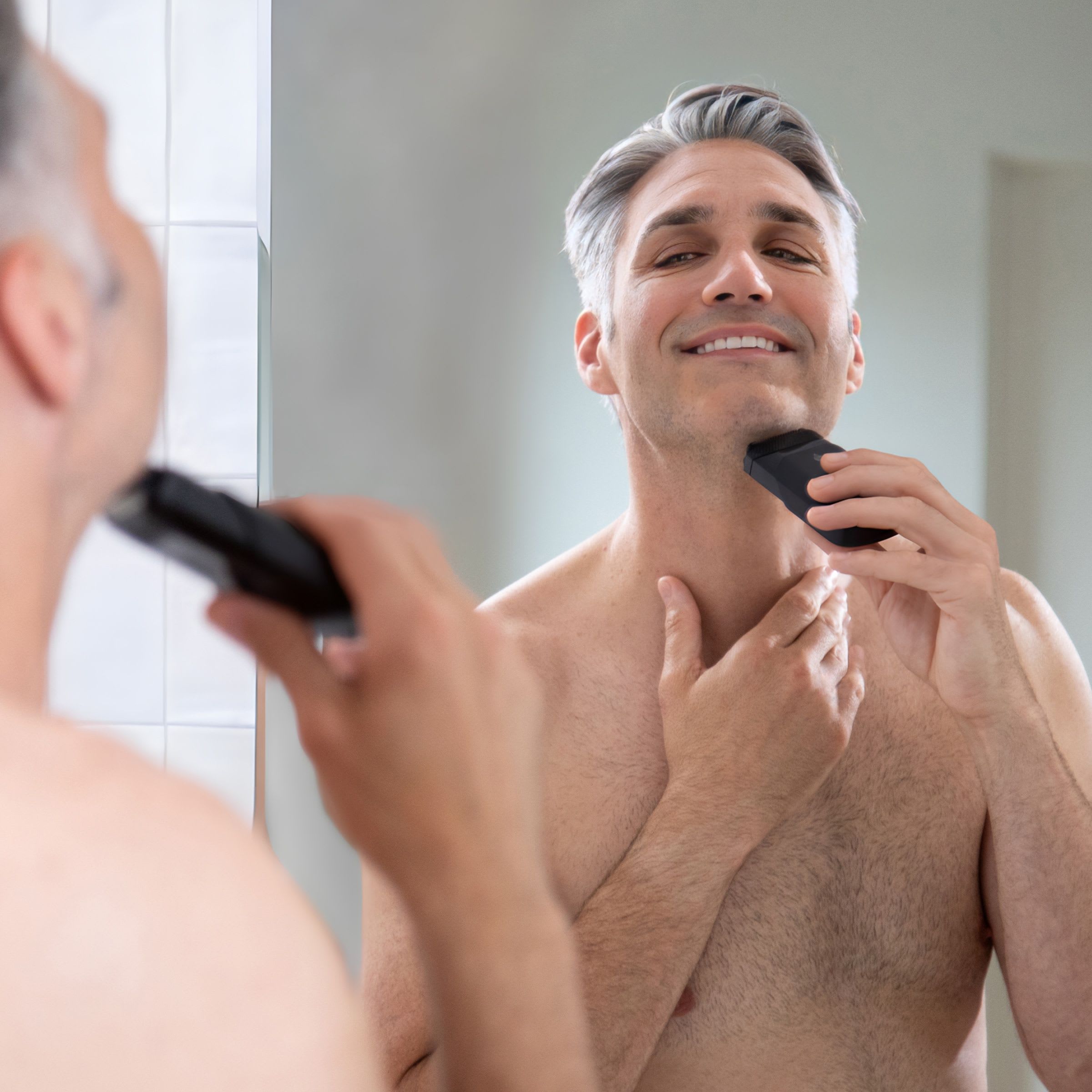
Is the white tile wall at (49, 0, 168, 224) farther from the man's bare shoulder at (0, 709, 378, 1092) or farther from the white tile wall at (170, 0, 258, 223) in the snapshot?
the man's bare shoulder at (0, 709, 378, 1092)

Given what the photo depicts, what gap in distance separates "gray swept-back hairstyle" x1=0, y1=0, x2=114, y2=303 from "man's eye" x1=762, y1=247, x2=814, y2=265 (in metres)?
0.87

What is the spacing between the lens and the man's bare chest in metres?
0.86

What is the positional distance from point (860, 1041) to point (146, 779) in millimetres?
877

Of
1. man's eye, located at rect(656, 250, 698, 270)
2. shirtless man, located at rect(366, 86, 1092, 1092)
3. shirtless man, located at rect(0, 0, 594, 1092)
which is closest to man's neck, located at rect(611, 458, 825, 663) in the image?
shirtless man, located at rect(366, 86, 1092, 1092)

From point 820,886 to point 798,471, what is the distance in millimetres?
405

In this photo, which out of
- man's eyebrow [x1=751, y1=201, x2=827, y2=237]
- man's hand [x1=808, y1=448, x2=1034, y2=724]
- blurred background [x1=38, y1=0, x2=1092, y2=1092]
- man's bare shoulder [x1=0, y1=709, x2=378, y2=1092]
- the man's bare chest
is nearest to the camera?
man's bare shoulder [x1=0, y1=709, x2=378, y2=1092]

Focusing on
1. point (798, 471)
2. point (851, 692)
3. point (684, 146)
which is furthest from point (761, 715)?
point (684, 146)

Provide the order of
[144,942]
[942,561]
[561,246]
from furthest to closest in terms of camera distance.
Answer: [561,246], [942,561], [144,942]

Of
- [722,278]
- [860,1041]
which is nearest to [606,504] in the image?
[722,278]

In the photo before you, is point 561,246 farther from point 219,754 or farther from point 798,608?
point 219,754

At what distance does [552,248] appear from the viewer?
50.5 inches

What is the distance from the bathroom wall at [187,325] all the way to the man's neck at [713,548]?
1.55 ft

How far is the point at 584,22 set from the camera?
49.2 inches

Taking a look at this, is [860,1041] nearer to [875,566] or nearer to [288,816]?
[875,566]
